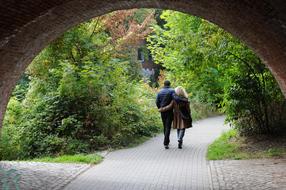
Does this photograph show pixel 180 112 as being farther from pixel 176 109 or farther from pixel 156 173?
pixel 156 173

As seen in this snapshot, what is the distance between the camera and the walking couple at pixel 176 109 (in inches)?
558

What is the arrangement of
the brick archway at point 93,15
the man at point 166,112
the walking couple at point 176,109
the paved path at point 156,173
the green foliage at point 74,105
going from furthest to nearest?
1. the green foliage at point 74,105
2. the man at point 166,112
3. the walking couple at point 176,109
4. the paved path at point 156,173
5. the brick archway at point 93,15

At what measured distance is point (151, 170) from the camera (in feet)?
35.8

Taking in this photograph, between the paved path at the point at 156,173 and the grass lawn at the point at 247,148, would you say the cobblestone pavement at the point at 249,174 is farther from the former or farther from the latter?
the grass lawn at the point at 247,148

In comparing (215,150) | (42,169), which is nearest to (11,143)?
(42,169)

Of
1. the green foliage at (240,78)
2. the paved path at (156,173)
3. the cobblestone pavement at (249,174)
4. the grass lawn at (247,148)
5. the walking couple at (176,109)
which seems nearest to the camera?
the cobblestone pavement at (249,174)

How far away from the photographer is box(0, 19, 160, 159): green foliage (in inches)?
587

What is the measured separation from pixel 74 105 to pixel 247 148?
19.5 ft

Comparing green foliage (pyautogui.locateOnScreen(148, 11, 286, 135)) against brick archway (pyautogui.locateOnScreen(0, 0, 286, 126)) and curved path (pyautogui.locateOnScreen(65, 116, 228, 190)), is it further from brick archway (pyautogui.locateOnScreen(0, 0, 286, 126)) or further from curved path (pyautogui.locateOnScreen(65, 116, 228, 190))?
brick archway (pyautogui.locateOnScreen(0, 0, 286, 126))

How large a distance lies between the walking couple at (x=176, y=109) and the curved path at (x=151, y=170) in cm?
70

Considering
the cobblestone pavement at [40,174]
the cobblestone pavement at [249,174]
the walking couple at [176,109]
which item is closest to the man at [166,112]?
the walking couple at [176,109]

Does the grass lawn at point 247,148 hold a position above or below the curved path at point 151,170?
above

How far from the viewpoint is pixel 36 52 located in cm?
1107

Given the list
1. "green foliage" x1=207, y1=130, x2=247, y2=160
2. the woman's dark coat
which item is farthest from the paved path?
the woman's dark coat
